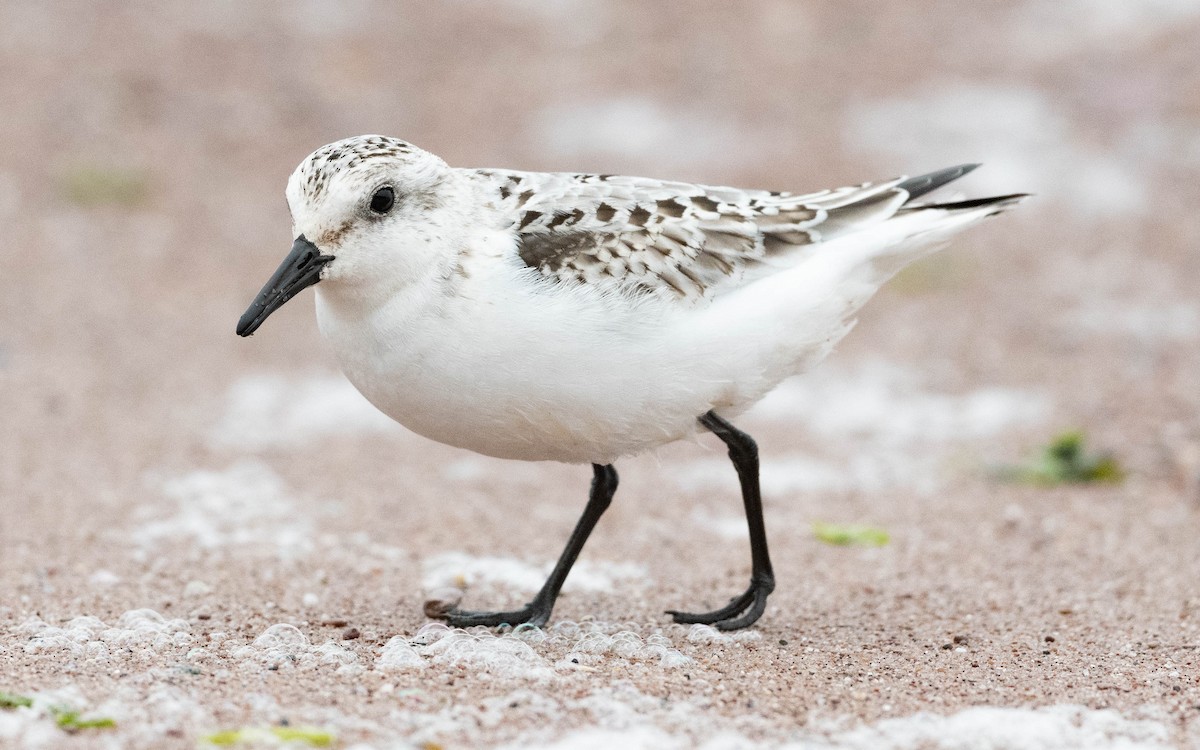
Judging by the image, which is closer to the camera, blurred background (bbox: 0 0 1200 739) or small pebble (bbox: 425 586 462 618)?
small pebble (bbox: 425 586 462 618)

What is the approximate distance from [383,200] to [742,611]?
2371mm

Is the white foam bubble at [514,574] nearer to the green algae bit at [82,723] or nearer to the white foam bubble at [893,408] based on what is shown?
the green algae bit at [82,723]

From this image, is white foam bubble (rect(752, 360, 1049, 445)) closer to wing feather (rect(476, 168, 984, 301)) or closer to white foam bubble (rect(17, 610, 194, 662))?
wing feather (rect(476, 168, 984, 301))

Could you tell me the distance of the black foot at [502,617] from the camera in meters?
5.44

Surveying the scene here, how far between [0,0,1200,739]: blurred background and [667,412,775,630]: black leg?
32 centimetres

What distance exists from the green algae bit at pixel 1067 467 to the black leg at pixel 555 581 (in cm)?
345

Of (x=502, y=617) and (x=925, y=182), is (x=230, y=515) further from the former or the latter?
(x=925, y=182)

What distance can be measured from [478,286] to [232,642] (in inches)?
63.8

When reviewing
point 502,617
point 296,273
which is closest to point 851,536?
point 502,617

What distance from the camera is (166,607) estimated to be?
548 centimetres

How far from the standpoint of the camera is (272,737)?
11.9 feet

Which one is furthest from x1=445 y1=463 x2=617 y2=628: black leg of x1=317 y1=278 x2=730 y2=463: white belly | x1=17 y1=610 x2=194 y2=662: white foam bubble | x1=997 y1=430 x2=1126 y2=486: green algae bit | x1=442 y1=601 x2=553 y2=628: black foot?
x1=997 y1=430 x2=1126 y2=486: green algae bit

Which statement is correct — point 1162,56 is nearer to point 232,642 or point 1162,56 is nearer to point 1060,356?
point 1060,356

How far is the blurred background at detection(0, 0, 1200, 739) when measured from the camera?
7.11 meters
